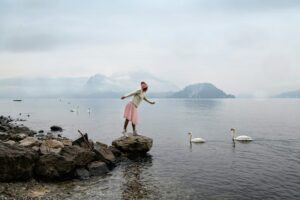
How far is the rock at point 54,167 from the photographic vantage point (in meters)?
20.5

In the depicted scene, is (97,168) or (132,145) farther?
(132,145)

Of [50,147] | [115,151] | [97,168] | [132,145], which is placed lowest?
[97,168]

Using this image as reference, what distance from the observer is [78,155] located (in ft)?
73.4

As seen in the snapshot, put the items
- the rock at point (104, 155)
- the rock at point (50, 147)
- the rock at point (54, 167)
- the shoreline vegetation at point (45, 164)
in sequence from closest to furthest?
the shoreline vegetation at point (45, 164) < the rock at point (54, 167) < the rock at point (50, 147) < the rock at point (104, 155)

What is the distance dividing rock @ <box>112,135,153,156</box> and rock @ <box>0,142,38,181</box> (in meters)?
9.38

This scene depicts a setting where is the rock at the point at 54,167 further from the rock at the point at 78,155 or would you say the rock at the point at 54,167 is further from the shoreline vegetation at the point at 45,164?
the rock at the point at 78,155

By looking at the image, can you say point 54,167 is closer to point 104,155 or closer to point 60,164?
point 60,164

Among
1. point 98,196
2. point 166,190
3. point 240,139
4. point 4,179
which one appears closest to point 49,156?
point 4,179

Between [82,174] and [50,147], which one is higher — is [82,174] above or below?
below

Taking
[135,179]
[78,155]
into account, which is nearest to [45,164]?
[78,155]

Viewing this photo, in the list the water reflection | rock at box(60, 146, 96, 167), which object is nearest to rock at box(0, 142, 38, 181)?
rock at box(60, 146, 96, 167)

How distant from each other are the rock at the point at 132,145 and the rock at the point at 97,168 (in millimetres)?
4890

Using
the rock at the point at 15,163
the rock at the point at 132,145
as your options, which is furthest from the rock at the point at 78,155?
the rock at the point at 132,145

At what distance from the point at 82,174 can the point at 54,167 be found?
2.00 meters
